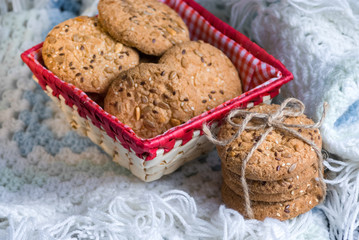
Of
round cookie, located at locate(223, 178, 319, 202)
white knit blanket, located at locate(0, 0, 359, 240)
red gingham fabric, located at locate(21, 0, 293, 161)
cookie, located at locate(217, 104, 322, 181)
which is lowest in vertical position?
white knit blanket, located at locate(0, 0, 359, 240)

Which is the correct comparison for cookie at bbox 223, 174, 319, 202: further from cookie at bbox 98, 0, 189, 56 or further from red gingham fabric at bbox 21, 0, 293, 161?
cookie at bbox 98, 0, 189, 56

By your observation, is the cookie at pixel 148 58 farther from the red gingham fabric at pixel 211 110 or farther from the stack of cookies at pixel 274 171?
the stack of cookies at pixel 274 171

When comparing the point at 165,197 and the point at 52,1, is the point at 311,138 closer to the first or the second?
the point at 165,197

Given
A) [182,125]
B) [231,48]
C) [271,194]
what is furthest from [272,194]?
[231,48]

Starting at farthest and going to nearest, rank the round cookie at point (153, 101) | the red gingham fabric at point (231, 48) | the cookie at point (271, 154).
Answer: the red gingham fabric at point (231, 48), the round cookie at point (153, 101), the cookie at point (271, 154)

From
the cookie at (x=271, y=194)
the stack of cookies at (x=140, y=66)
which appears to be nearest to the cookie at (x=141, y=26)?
the stack of cookies at (x=140, y=66)

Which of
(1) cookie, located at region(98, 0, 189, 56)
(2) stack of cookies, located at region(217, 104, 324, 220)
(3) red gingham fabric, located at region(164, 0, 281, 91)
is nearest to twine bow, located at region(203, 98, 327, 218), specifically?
(2) stack of cookies, located at region(217, 104, 324, 220)
